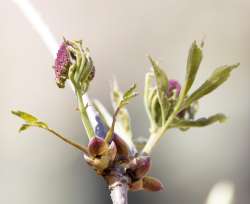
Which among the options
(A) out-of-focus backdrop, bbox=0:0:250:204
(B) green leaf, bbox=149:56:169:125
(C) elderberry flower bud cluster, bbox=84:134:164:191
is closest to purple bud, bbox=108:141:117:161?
(C) elderberry flower bud cluster, bbox=84:134:164:191

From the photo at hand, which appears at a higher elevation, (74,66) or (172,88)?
(74,66)

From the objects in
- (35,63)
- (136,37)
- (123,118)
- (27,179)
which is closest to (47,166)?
(27,179)

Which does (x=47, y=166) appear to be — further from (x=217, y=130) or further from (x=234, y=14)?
(x=234, y=14)

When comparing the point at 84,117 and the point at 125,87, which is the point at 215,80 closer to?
the point at 84,117

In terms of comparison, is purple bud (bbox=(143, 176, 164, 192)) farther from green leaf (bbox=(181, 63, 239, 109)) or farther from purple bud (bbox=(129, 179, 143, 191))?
green leaf (bbox=(181, 63, 239, 109))

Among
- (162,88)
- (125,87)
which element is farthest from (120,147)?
(125,87)

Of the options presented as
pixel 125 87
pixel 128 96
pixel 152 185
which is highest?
pixel 128 96

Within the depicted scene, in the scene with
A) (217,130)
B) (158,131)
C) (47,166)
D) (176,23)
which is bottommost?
(217,130)
